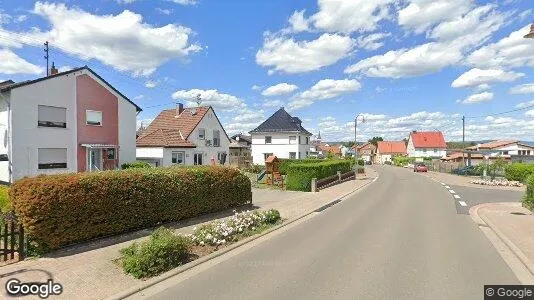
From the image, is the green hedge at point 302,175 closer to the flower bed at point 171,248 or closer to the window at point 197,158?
the flower bed at point 171,248

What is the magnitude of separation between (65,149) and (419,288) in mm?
24224

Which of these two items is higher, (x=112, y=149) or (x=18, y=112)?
(x=18, y=112)

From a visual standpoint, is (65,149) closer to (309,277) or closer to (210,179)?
(210,179)

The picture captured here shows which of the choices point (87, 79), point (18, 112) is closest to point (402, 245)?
point (18, 112)

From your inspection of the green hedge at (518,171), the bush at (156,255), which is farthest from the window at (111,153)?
the green hedge at (518,171)

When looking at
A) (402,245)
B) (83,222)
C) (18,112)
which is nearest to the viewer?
(83,222)

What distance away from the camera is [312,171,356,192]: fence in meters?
24.9

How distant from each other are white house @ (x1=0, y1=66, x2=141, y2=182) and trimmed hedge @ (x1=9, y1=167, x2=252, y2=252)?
14.1 metres

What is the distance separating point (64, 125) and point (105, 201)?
56.5 ft

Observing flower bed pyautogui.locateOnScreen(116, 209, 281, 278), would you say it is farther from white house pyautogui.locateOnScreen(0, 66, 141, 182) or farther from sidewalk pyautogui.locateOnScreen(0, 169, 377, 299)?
white house pyautogui.locateOnScreen(0, 66, 141, 182)

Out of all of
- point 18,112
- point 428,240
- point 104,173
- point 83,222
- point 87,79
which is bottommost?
point 428,240

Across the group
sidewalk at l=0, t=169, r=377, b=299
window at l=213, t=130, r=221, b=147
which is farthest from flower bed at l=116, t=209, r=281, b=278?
window at l=213, t=130, r=221, b=147

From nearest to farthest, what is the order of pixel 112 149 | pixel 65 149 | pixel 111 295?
pixel 111 295, pixel 65 149, pixel 112 149

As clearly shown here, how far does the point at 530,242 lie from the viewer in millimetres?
10430
